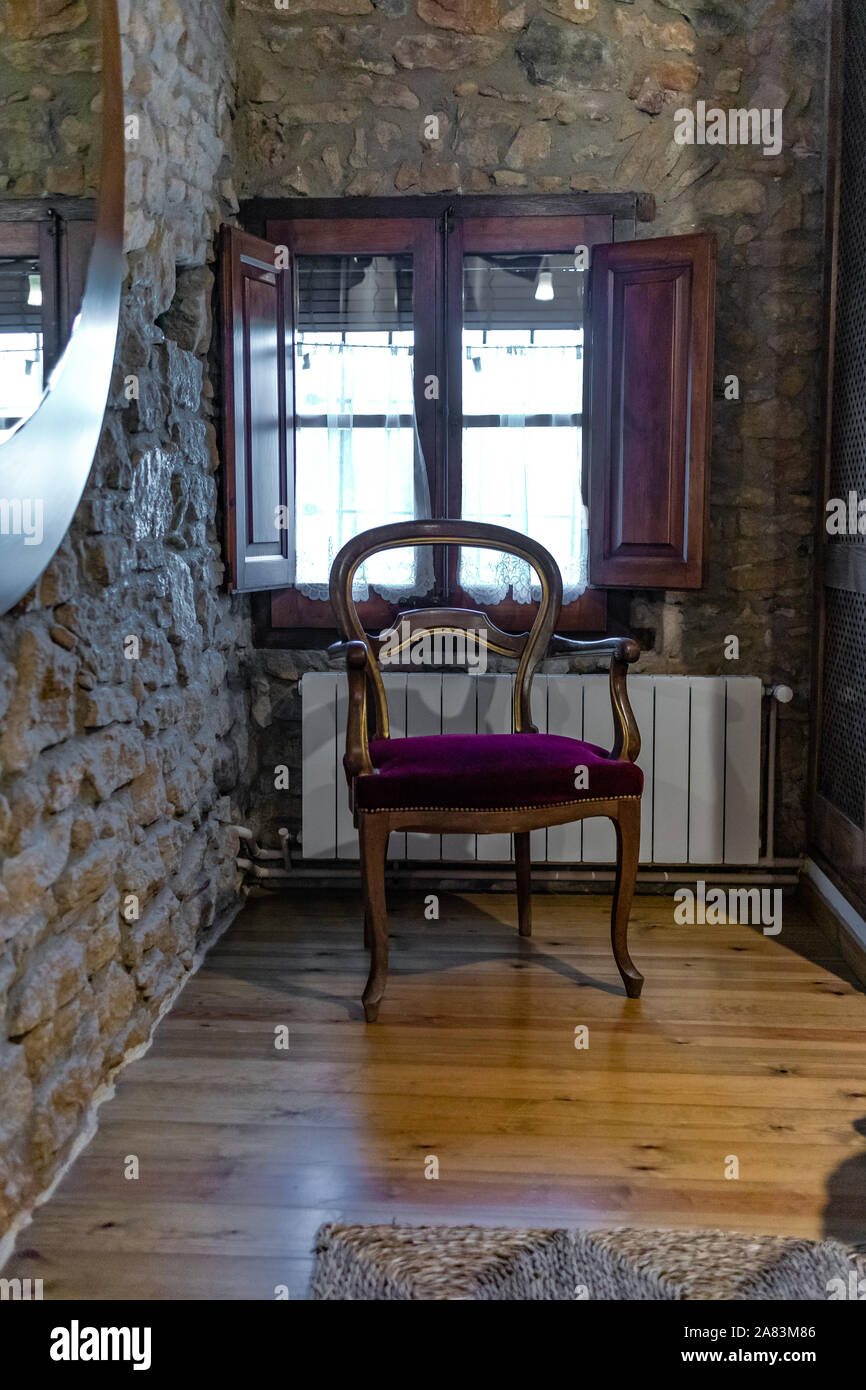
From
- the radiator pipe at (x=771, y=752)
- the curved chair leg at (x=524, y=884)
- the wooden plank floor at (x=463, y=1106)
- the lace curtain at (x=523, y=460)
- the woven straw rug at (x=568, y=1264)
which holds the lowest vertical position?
the wooden plank floor at (x=463, y=1106)

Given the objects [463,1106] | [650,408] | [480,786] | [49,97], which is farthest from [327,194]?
[463,1106]

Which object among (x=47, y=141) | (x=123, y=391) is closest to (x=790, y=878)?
(x=123, y=391)

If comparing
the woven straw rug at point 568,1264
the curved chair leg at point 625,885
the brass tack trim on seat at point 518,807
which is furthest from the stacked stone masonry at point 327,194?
the curved chair leg at point 625,885

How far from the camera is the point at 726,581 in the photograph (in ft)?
12.5

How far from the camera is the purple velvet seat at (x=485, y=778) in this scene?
108 inches

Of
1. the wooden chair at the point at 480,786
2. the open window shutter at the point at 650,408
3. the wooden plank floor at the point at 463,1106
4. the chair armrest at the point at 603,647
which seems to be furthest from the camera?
the open window shutter at the point at 650,408

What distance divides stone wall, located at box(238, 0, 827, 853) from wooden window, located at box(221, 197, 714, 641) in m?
0.15

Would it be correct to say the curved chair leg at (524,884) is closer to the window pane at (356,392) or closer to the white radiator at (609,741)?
the white radiator at (609,741)

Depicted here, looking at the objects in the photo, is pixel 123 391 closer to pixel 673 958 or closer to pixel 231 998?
pixel 231 998

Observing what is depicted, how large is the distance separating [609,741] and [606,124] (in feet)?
6.26

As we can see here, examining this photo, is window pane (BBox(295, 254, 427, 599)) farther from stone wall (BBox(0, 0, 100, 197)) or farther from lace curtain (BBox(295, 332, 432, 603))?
stone wall (BBox(0, 0, 100, 197))

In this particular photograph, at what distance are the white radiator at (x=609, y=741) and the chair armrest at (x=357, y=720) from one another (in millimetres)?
878

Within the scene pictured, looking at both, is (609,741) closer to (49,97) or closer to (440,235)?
(440,235)

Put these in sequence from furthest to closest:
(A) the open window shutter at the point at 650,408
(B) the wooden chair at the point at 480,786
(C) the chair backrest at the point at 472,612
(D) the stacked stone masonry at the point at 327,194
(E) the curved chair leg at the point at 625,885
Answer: (A) the open window shutter at the point at 650,408, (C) the chair backrest at the point at 472,612, (E) the curved chair leg at the point at 625,885, (B) the wooden chair at the point at 480,786, (D) the stacked stone masonry at the point at 327,194
